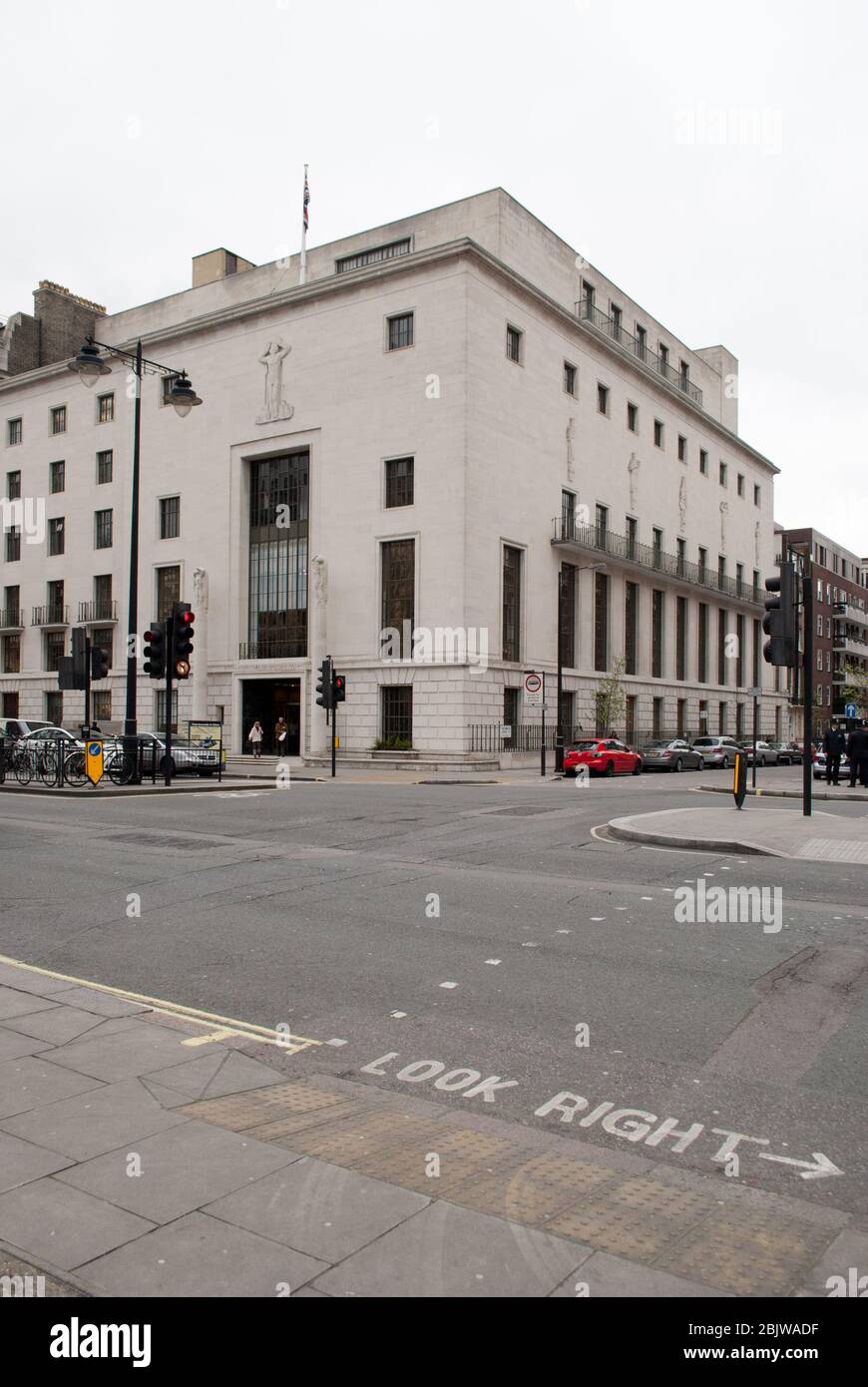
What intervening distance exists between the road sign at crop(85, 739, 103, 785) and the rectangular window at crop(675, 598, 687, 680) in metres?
42.4

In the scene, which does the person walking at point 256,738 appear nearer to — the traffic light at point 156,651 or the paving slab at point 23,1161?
the traffic light at point 156,651

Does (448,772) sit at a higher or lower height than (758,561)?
lower

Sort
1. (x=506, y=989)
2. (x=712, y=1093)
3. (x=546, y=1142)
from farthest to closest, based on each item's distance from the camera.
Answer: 1. (x=506, y=989)
2. (x=712, y=1093)
3. (x=546, y=1142)

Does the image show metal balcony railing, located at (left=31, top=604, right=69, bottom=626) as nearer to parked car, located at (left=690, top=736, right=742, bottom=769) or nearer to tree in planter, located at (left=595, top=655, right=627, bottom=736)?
tree in planter, located at (left=595, top=655, right=627, bottom=736)

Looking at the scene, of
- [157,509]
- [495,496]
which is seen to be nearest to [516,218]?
[495,496]

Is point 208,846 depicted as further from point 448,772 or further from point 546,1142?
point 448,772

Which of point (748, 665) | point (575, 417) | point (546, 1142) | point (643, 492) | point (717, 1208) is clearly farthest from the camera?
point (748, 665)

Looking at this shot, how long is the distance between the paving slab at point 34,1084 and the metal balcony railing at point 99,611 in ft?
157

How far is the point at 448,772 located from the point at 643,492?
25042mm

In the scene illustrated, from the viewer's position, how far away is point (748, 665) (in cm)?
6912

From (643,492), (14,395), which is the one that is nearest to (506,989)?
(643,492)

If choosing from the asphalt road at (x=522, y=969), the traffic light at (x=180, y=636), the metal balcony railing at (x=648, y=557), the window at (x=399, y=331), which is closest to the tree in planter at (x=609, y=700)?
the metal balcony railing at (x=648, y=557)

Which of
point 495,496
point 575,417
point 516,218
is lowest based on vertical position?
point 495,496

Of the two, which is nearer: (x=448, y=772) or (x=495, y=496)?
(x=448, y=772)
